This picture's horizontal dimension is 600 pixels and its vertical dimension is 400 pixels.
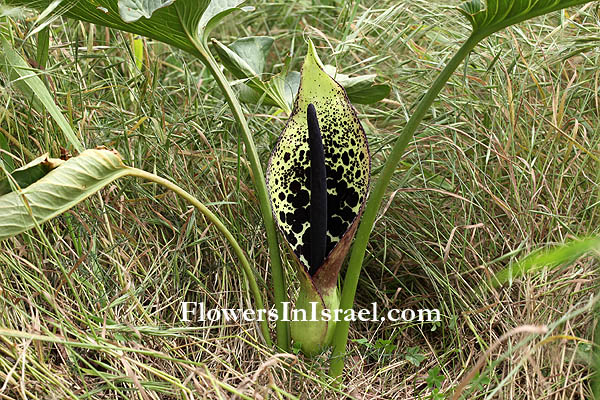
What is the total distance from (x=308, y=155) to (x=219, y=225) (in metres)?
0.14

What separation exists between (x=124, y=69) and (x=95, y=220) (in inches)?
14.7

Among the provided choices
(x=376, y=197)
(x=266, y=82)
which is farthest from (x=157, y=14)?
(x=376, y=197)

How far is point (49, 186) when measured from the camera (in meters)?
0.62

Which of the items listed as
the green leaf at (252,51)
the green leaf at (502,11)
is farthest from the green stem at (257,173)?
the green leaf at (502,11)

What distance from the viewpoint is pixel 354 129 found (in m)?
0.77

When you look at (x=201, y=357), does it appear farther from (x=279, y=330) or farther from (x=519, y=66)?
(x=519, y=66)

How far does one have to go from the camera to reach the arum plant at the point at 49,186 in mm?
621

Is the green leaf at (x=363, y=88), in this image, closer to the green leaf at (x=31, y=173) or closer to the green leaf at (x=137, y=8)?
the green leaf at (x=137, y=8)

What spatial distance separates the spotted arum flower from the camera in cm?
76

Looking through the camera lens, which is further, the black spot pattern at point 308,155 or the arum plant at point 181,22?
the black spot pattern at point 308,155

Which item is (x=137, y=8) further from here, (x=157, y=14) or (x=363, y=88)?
(x=363, y=88)

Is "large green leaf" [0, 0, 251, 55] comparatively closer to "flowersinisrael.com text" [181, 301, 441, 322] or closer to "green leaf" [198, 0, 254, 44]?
"green leaf" [198, 0, 254, 44]

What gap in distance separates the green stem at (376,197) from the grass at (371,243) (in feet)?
0.13

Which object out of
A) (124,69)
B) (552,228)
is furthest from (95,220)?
(552,228)
